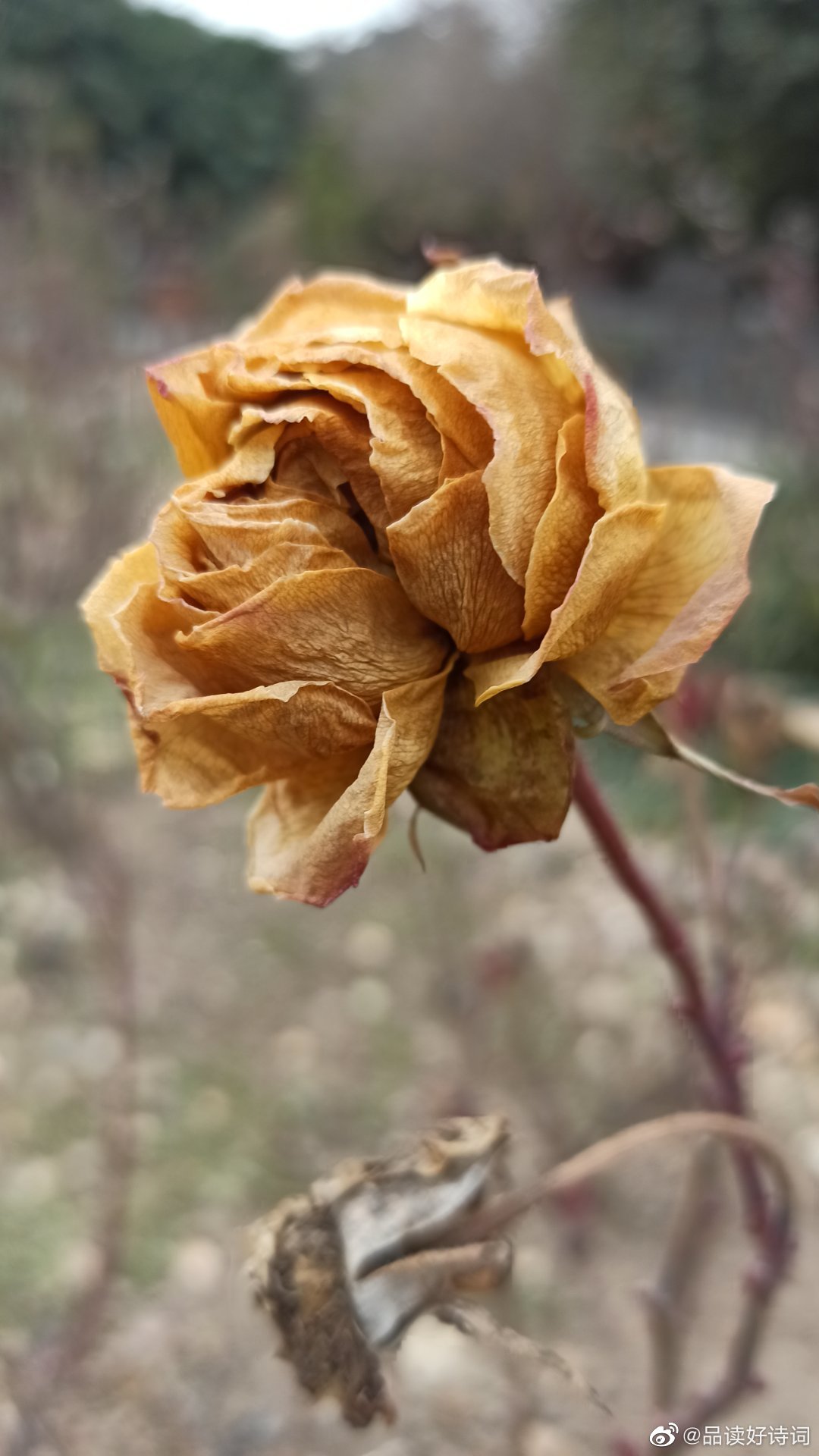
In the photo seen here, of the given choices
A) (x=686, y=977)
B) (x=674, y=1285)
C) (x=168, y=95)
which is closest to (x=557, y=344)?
(x=686, y=977)

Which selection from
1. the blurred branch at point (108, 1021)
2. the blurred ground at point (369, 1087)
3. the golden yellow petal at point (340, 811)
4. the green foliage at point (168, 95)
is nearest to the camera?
the golden yellow petal at point (340, 811)

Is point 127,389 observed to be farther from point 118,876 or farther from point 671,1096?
point 671,1096

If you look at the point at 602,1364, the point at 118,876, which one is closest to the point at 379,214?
the point at 118,876

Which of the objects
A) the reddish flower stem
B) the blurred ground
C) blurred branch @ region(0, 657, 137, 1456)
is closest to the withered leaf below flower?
the reddish flower stem

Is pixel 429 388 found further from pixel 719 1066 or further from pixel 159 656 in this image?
pixel 719 1066

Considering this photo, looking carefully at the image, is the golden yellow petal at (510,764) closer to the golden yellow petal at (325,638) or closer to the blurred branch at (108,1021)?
the golden yellow petal at (325,638)

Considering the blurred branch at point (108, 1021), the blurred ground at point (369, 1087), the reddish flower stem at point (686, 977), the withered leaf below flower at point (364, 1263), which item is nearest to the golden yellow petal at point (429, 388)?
the reddish flower stem at point (686, 977)
